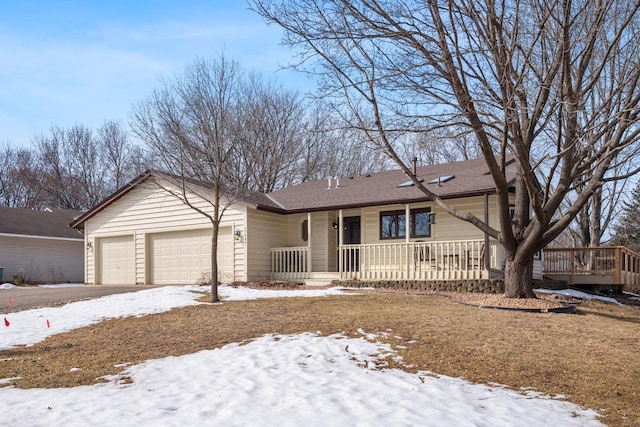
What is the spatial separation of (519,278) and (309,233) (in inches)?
292

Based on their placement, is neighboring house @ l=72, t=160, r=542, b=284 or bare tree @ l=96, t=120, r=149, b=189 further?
bare tree @ l=96, t=120, r=149, b=189

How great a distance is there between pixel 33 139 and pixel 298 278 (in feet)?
99.0

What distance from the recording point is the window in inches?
610

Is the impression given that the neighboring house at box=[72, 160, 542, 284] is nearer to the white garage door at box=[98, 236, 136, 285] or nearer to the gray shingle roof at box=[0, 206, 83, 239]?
the white garage door at box=[98, 236, 136, 285]

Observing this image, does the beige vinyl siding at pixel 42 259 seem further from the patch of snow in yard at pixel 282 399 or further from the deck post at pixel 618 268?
the deck post at pixel 618 268

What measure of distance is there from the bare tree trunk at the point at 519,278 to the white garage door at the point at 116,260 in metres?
13.3

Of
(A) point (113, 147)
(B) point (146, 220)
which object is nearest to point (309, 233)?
(B) point (146, 220)

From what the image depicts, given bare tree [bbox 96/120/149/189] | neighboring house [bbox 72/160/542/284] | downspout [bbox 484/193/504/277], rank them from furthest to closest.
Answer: bare tree [bbox 96/120/149/189] < neighboring house [bbox 72/160/542/284] < downspout [bbox 484/193/504/277]

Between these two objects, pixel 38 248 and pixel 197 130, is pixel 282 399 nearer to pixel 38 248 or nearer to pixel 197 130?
pixel 197 130

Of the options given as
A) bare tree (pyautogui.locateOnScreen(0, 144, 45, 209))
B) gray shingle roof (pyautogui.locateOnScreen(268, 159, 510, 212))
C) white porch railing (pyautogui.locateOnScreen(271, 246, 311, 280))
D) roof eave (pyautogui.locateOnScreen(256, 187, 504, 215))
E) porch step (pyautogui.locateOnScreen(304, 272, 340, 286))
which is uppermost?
bare tree (pyautogui.locateOnScreen(0, 144, 45, 209))

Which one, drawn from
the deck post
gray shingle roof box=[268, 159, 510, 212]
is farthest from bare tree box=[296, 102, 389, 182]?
the deck post

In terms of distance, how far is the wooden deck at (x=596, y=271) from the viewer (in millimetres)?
15625

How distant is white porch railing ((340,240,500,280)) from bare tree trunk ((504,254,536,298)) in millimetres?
2587

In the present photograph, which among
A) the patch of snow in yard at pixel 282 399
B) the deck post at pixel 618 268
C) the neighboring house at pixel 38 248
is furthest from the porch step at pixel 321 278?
the neighboring house at pixel 38 248
